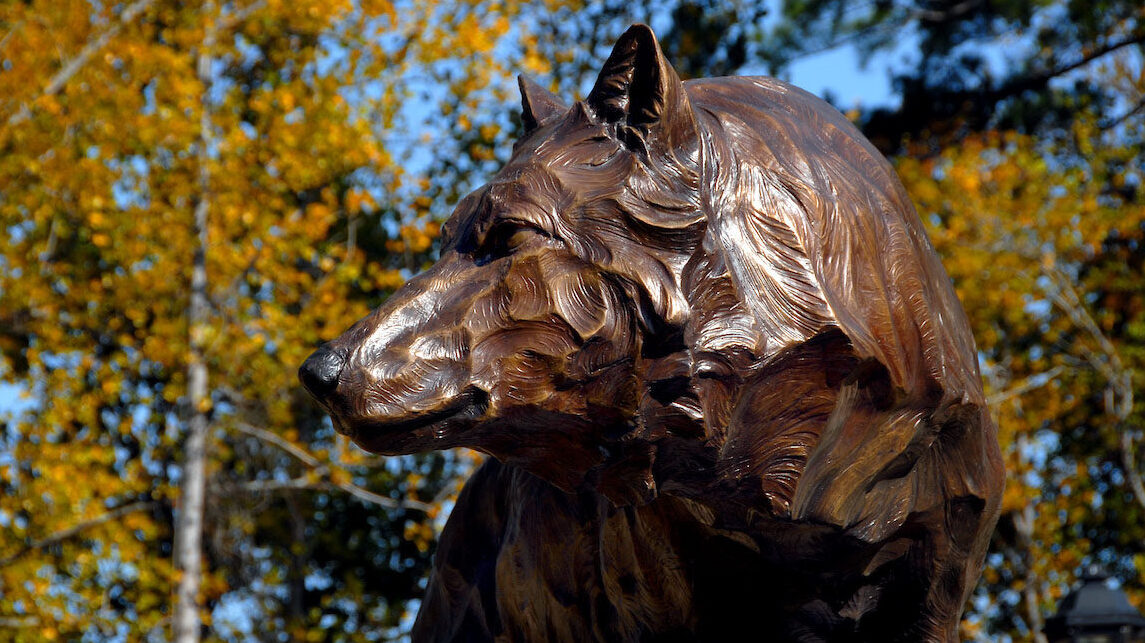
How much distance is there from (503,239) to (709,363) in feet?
1.26

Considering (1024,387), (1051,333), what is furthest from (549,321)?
(1051,333)

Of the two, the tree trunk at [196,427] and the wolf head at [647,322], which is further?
the tree trunk at [196,427]

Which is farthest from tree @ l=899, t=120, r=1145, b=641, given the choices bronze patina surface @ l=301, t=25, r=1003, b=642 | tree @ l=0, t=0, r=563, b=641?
bronze patina surface @ l=301, t=25, r=1003, b=642

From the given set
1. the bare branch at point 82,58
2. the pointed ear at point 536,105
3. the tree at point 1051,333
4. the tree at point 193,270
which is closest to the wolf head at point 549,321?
the pointed ear at point 536,105

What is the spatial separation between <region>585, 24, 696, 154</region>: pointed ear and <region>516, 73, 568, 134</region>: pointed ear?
0.21 metres

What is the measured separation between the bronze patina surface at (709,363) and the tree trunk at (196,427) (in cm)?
763

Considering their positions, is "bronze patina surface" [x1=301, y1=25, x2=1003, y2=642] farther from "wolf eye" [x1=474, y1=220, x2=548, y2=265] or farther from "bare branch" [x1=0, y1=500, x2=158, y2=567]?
"bare branch" [x1=0, y1=500, x2=158, y2=567]

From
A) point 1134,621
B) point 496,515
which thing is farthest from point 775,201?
point 1134,621

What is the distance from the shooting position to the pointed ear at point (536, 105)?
101 inches

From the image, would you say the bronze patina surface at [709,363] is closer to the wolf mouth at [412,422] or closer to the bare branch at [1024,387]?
the wolf mouth at [412,422]

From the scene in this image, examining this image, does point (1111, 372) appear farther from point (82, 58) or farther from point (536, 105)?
point (536, 105)

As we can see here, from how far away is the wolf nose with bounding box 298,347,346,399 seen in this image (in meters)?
2.12

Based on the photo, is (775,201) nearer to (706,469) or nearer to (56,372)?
(706,469)

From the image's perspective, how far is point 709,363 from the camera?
7.21ft
